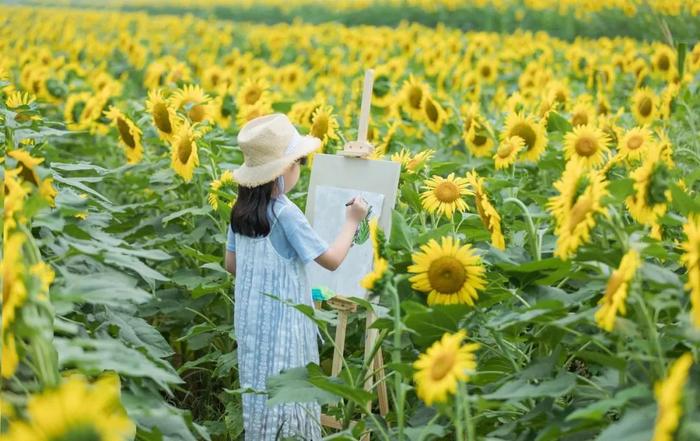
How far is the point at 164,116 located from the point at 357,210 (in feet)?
3.71

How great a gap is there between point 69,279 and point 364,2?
13.8m

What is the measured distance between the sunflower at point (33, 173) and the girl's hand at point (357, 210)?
868 mm

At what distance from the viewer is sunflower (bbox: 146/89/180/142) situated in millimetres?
3531

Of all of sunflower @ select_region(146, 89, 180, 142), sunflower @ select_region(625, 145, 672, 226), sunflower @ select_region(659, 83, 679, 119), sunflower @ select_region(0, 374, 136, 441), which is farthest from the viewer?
sunflower @ select_region(659, 83, 679, 119)

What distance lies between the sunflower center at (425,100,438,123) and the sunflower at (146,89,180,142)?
1.18 m

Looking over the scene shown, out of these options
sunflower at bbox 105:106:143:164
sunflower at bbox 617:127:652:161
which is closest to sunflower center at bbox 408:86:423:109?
sunflower at bbox 105:106:143:164

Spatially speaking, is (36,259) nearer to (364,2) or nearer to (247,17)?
(364,2)

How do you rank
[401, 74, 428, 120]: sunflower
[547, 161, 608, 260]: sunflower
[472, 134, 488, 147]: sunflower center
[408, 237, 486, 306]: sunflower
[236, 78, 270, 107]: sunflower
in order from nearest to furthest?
[547, 161, 608, 260]: sunflower → [408, 237, 486, 306]: sunflower → [472, 134, 488, 147]: sunflower center → [236, 78, 270, 107]: sunflower → [401, 74, 428, 120]: sunflower

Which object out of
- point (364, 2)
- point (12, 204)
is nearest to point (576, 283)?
point (12, 204)

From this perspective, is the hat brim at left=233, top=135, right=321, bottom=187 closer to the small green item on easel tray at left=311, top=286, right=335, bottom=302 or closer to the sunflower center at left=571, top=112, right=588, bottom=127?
the small green item on easel tray at left=311, top=286, right=335, bottom=302

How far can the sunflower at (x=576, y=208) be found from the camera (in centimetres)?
182

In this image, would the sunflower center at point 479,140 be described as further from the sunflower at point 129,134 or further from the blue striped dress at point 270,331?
the blue striped dress at point 270,331

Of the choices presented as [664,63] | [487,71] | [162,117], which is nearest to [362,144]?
[162,117]

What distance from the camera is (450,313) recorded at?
2.05 metres
